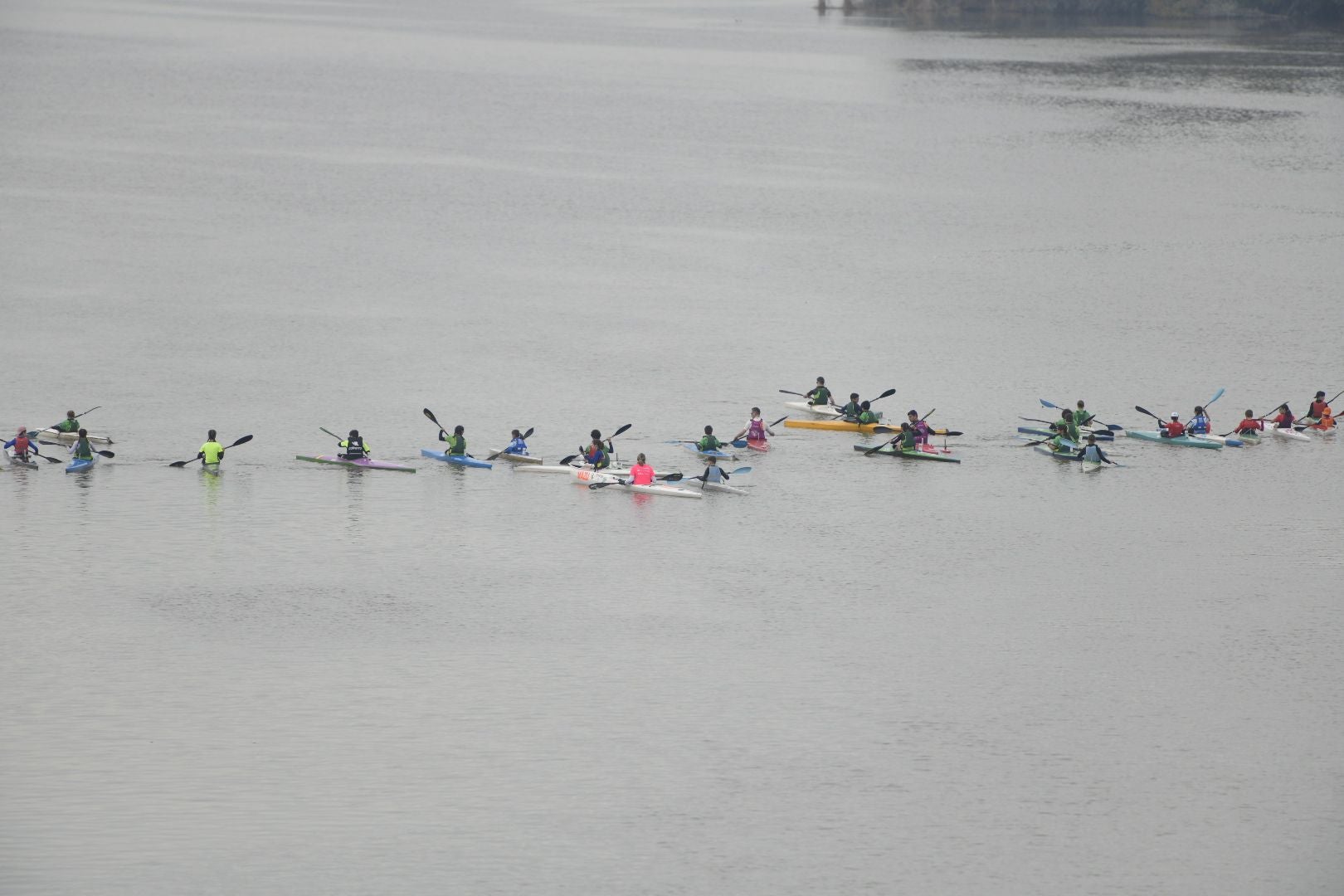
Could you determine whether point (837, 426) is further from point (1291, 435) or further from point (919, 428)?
point (1291, 435)

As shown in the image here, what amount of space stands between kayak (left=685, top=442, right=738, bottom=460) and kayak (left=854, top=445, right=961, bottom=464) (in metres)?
3.23

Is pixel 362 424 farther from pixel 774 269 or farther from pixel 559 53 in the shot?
pixel 559 53

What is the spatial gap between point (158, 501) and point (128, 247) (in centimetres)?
2945

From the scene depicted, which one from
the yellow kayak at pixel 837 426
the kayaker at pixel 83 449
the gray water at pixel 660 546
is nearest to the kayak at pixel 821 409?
the yellow kayak at pixel 837 426

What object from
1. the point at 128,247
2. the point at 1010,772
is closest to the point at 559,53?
the point at 128,247

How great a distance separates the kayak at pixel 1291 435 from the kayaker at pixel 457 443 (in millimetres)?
18884

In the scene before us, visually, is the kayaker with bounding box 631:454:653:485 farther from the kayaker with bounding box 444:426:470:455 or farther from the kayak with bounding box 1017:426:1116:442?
the kayak with bounding box 1017:426:1116:442

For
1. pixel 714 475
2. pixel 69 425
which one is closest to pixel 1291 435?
pixel 714 475

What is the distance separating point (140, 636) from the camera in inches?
1166

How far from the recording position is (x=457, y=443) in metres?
38.9

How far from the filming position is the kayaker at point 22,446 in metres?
37.4

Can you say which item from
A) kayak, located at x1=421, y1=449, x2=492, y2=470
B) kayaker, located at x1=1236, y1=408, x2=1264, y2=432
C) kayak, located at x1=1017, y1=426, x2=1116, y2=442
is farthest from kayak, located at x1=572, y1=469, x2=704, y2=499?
kayaker, located at x1=1236, y1=408, x2=1264, y2=432

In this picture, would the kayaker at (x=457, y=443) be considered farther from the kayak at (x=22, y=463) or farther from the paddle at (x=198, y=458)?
the kayak at (x=22, y=463)

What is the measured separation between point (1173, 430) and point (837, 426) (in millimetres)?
8089
